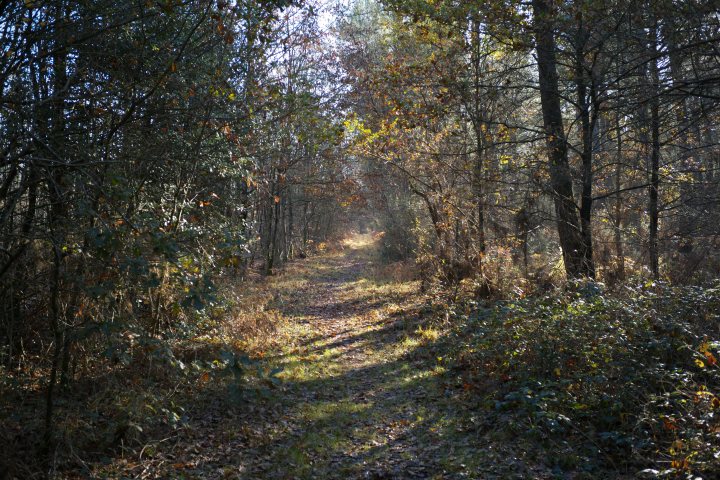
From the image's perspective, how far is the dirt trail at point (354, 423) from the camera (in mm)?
4766

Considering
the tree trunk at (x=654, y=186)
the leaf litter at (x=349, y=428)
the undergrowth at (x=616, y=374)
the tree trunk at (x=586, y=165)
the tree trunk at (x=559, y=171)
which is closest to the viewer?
the undergrowth at (x=616, y=374)

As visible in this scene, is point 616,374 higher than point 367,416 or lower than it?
higher

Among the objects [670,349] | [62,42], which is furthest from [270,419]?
[62,42]

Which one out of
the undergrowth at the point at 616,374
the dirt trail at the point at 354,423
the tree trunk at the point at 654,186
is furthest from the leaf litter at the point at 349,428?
the tree trunk at the point at 654,186

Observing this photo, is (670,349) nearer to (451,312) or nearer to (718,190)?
(718,190)

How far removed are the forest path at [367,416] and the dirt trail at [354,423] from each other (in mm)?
15

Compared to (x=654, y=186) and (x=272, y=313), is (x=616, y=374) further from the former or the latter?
(x=272, y=313)

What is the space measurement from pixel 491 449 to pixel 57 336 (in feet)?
16.8

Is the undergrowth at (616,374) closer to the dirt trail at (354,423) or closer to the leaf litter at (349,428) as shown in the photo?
the leaf litter at (349,428)

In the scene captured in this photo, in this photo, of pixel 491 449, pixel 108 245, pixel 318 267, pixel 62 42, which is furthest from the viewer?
pixel 318 267

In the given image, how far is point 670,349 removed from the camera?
5141 mm

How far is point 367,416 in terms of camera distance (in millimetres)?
6195

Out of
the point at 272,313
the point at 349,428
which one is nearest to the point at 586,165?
the point at 349,428

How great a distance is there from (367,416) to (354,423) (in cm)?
29
